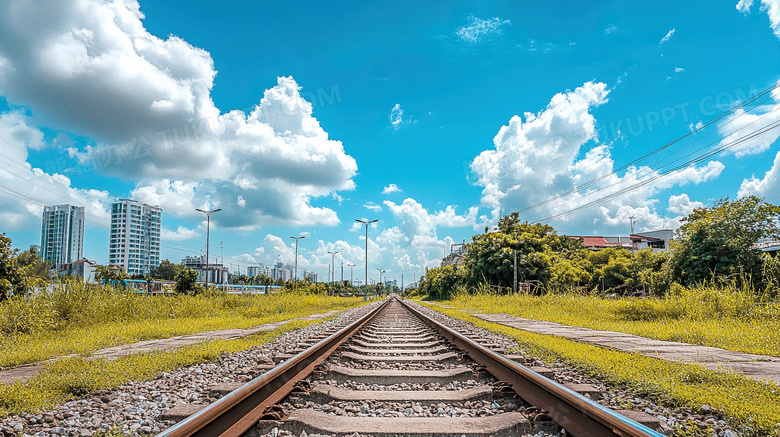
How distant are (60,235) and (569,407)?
11674cm

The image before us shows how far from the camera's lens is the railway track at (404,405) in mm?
2553

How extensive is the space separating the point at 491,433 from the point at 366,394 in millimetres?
1192

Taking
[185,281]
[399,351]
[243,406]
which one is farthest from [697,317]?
[185,281]

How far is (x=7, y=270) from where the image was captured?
9.20 m

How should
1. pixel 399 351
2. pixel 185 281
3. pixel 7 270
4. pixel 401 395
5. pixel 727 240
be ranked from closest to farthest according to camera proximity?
pixel 401 395
pixel 399 351
pixel 7 270
pixel 727 240
pixel 185 281

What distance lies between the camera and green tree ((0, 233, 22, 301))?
8.95 metres

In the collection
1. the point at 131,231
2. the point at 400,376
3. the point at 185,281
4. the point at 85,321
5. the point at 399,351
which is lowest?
the point at 185,281

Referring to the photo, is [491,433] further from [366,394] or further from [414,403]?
[366,394]

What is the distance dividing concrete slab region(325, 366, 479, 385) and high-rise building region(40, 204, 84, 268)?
10149cm

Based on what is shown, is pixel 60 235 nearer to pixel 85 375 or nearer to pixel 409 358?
pixel 85 375

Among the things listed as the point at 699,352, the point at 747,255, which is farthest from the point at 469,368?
the point at 747,255

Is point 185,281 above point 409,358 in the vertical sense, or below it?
below

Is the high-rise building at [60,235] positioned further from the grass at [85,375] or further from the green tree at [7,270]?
the grass at [85,375]

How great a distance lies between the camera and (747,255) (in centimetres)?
1612
